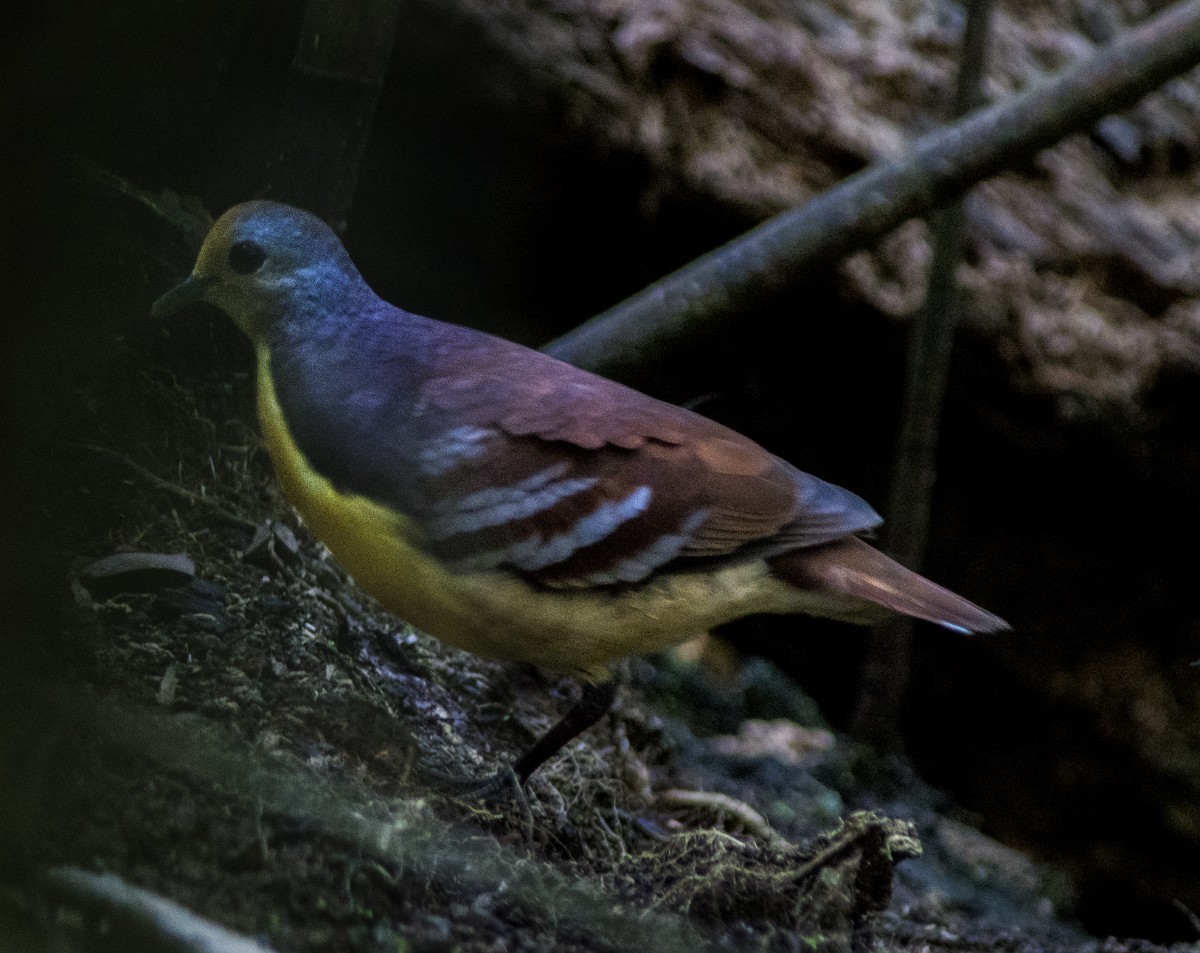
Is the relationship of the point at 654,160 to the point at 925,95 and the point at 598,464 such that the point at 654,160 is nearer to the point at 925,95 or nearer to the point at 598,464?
the point at 925,95

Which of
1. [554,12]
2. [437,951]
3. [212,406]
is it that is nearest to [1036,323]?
[554,12]

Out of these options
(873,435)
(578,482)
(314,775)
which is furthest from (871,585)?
(873,435)

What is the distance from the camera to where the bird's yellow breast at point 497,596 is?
2379 millimetres

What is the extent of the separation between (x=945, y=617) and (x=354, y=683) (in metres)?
1.38

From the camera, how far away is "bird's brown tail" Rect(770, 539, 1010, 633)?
8.55 ft

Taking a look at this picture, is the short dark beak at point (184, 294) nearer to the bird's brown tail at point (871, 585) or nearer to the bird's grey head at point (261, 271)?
Answer: the bird's grey head at point (261, 271)

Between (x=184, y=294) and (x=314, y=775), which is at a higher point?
(x=184, y=294)

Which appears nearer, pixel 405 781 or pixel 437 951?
pixel 437 951

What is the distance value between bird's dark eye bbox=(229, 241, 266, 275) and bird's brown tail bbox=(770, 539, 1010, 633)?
130 cm

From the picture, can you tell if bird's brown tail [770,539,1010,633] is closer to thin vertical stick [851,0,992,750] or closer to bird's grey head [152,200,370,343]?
bird's grey head [152,200,370,343]

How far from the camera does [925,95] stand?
5047 millimetres

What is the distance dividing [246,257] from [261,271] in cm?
4

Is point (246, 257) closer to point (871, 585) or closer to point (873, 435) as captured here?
point (871, 585)

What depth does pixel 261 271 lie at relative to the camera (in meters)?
2.54
